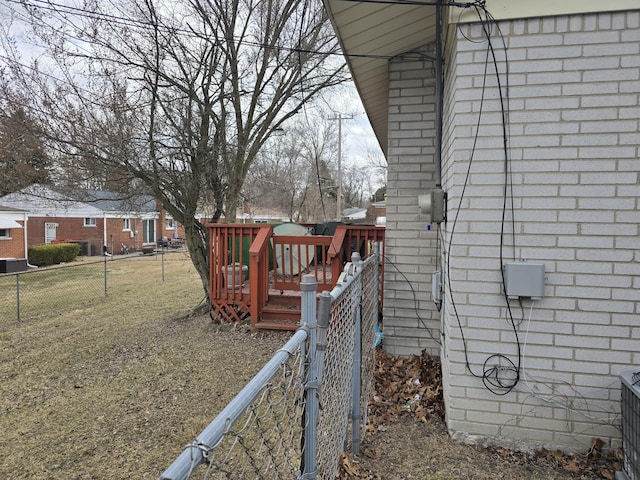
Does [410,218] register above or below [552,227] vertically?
above

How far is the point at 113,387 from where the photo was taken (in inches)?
187

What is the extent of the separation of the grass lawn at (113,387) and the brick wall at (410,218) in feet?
6.16

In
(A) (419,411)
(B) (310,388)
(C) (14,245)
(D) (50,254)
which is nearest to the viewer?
(B) (310,388)

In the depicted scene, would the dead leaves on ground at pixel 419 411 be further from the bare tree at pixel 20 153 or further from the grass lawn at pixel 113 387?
the bare tree at pixel 20 153

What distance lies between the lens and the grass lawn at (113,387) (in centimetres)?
335

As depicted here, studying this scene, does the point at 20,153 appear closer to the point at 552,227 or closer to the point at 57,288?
the point at 552,227

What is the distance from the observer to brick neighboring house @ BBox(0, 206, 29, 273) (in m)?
20.0

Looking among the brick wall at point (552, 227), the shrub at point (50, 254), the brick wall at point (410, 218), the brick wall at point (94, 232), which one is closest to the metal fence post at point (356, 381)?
the brick wall at point (552, 227)

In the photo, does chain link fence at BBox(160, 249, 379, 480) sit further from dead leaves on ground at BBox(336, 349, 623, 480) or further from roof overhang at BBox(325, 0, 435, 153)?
roof overhang at BBox(325, 0, 435, 153)

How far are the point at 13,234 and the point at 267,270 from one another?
20377mm

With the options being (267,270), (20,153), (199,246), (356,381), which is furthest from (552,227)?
(20,153)

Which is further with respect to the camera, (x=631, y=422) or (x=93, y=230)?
(x=93, y=230)

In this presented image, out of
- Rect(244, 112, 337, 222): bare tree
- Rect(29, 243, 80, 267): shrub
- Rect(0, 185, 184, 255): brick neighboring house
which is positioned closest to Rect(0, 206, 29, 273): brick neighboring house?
Rect(29, 243, 80, 267): shrub

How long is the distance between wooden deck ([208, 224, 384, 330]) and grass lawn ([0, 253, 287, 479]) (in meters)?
0.36
